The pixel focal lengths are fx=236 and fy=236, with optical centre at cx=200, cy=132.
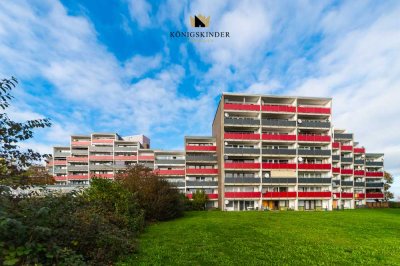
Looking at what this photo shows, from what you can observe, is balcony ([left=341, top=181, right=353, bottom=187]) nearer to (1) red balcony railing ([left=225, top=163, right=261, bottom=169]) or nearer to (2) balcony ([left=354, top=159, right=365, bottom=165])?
(2) balcony ([left=354, top=159, right=365, bottom=165])

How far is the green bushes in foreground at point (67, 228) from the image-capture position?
16.3 ft

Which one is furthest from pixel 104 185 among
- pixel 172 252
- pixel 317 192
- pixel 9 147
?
pixel 317 192

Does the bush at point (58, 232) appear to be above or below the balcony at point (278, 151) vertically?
below

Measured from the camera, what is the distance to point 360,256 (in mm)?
10664

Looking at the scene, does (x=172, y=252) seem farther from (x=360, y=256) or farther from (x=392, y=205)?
(x=392, y=205)

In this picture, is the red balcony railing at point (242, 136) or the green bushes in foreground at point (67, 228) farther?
the red balcony railing at point (242, 136)

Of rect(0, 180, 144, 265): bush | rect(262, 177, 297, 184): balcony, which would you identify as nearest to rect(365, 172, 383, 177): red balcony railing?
rect(262, 177, 297, 184): balcony

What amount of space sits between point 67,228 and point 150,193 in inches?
666

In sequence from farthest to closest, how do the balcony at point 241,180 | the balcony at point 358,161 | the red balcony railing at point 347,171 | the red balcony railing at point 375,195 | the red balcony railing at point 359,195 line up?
1. the balcony at point 358,161
2. the red balcony railing at point 375,195
3. the red balcony railing at point 359,195
4. the red balcony railing at point 347,171
5. the balcony at point 241,180

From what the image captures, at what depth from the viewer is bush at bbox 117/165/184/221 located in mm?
24000

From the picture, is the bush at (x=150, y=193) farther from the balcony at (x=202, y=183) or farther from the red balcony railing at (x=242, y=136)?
the balcony at (x=202, y=183)

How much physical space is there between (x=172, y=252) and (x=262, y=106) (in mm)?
40755

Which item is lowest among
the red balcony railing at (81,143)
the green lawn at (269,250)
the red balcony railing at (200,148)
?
the green lawn at (269,250)

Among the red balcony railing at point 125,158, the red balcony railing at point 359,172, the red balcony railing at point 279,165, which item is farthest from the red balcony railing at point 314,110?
the red balcony railing at point 125,158
